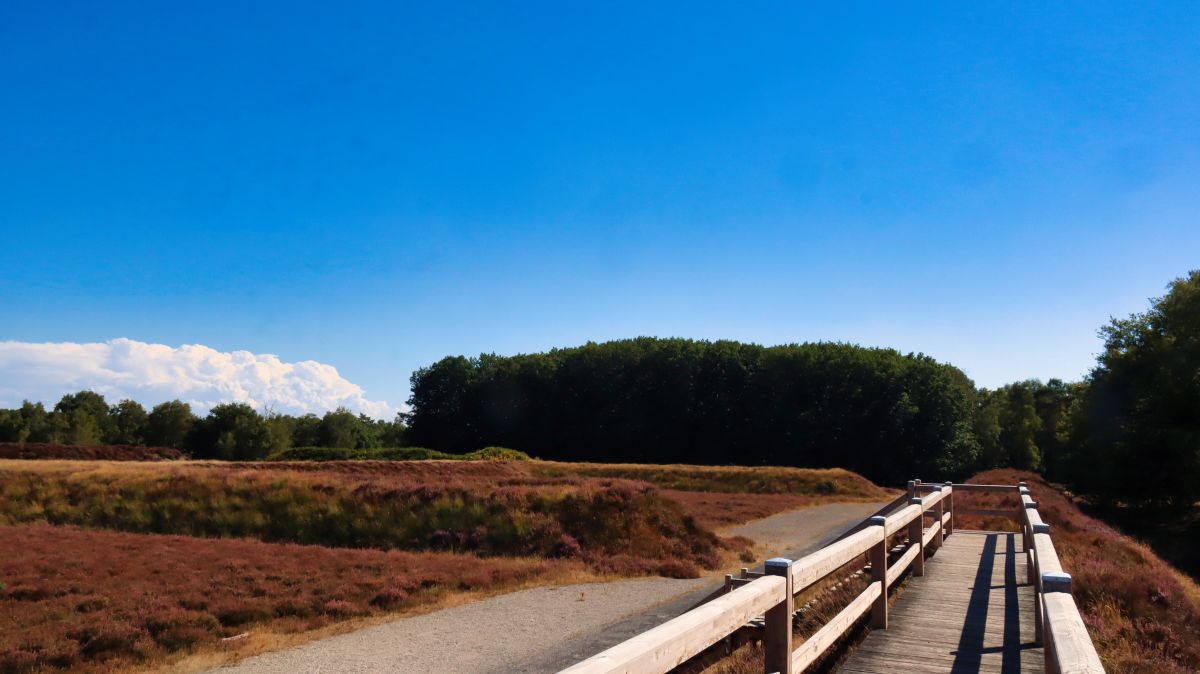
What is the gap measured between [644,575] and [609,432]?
198 ft

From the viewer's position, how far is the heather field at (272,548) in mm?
13062

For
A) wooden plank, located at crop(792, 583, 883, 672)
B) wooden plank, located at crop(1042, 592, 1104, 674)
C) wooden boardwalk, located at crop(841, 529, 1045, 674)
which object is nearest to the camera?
wooden plank, located at crop(1042, 592, 1104, 674)

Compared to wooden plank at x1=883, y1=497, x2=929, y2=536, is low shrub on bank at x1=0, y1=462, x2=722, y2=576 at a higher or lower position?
lower

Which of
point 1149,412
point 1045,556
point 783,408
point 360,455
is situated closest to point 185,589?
point 1045,556

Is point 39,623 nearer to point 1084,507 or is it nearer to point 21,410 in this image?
point 1084,507

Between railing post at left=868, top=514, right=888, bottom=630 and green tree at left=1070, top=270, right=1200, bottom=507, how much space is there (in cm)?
3723

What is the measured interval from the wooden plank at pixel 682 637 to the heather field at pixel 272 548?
11.2 meters

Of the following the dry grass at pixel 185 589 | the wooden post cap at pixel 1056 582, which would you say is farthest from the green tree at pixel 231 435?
the wooden post cap at pixel 1056 582

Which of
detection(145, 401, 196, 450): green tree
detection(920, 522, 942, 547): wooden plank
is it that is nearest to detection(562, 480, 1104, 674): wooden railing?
detection(920, 522, 942, 547): wooden plank

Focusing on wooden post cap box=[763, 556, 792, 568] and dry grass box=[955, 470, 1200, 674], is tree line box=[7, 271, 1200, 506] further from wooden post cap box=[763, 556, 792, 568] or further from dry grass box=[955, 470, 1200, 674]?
wooden post cap box=[763, 556, 792, 568]

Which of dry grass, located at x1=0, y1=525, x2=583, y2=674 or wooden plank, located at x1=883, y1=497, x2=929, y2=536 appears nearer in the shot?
wooden plank, located at x1=883, y1=497, x2=929, y2=536

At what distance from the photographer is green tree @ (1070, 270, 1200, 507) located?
37844 millimetres

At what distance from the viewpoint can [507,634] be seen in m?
13.2

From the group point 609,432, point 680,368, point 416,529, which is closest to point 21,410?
point 609,432
